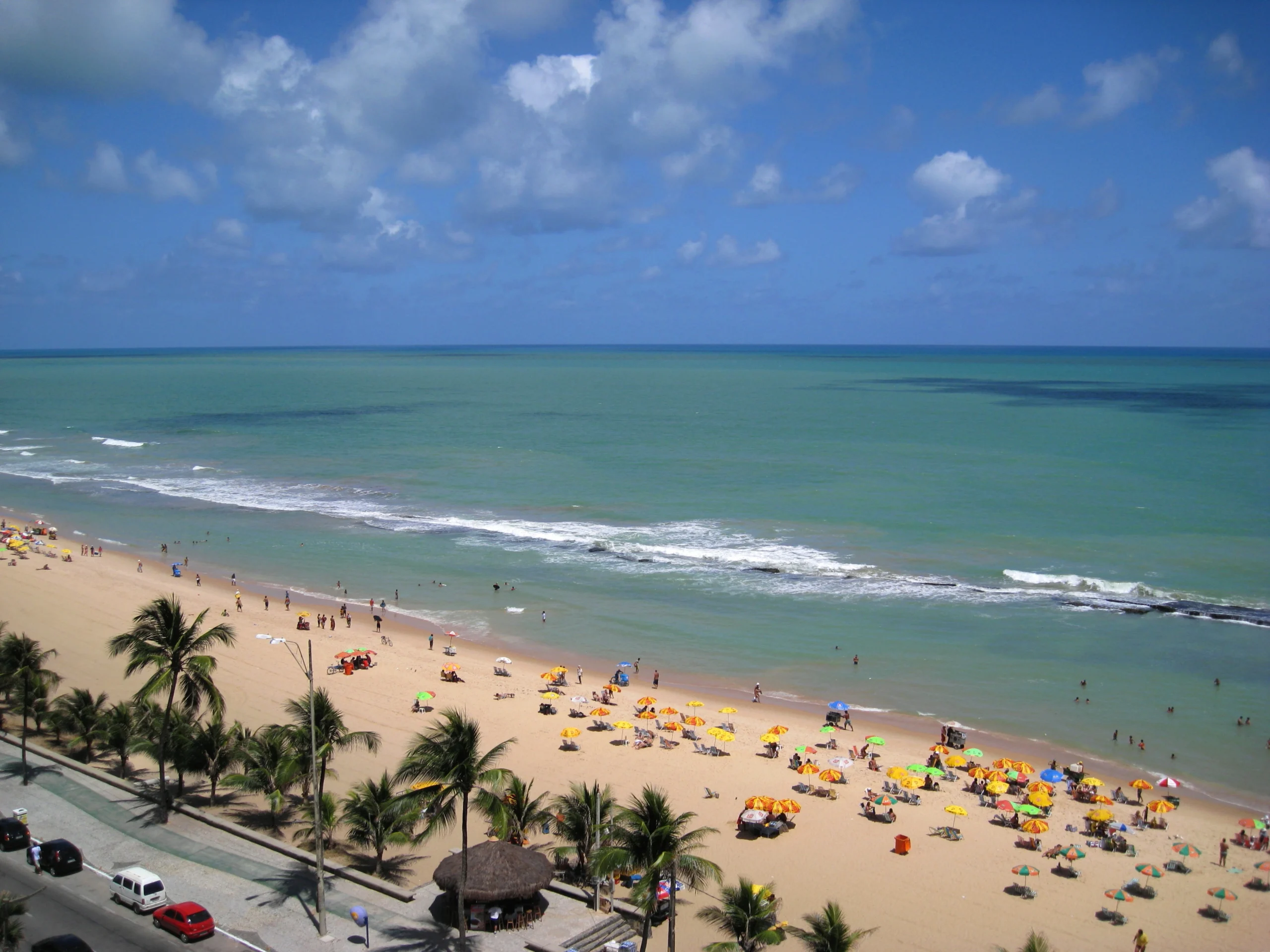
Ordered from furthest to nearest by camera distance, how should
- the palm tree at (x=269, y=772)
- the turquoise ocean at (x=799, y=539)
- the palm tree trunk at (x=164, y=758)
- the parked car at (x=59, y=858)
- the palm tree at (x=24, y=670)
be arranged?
the turquoise ocean at (x=799, y=539) → the palm tree at (x=24, y=670) → the palm tree at (x=269, y=772) → the palm tree trunk at (x=164, y=758) → the parked car at (x=59, y=858)

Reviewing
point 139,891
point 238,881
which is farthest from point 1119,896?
point 139,891

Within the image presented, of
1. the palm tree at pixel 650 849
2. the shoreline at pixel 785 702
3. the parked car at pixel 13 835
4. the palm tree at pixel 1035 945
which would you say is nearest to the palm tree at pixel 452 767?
the palm tree at pixel 650 849

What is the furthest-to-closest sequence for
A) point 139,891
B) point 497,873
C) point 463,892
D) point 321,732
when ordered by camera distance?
1. point 321,732
2. point 497,873
3. point 139,891
4. point 463,892

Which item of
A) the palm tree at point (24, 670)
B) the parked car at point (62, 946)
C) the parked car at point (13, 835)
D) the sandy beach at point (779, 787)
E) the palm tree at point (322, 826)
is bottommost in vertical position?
the sandy beach at point (779, 787)

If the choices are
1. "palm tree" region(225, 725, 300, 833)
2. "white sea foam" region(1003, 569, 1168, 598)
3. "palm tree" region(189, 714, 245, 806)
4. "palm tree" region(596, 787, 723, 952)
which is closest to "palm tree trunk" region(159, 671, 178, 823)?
"palm tree" region(189, 714, 245, 806)

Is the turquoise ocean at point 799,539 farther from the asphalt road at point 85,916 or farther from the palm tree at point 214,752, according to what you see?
the asphalt road at point 85,916

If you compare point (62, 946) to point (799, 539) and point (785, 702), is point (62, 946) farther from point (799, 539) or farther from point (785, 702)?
point (799, 539)
